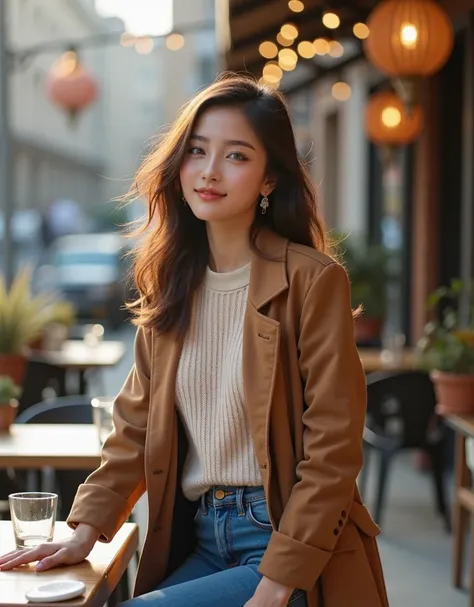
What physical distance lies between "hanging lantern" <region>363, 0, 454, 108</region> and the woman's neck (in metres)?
3.70

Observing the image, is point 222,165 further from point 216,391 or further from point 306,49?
point 306,49

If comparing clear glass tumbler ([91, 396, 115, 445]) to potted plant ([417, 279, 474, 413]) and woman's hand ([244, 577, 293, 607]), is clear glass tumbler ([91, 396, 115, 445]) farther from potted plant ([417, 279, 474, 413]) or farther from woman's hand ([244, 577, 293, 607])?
woman's hand ([244, 577, 293, 607])

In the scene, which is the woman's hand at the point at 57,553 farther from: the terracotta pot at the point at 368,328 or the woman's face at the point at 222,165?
the terracotta pot at the point at 368,328

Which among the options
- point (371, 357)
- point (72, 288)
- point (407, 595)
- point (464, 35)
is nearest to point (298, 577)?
point (407, 595)

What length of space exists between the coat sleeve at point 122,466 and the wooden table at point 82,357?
4.76m

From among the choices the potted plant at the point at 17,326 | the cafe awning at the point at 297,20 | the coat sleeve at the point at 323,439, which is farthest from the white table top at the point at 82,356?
the coat sleeve at the point at 323,439

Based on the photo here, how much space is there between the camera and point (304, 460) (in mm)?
2373

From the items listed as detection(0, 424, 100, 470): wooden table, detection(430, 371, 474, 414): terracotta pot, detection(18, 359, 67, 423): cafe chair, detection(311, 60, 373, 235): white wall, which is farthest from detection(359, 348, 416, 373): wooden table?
detection(311, 60, 373, 235): white wall

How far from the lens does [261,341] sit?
95.6 inches

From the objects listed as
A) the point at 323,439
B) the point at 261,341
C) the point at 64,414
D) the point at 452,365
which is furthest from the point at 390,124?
the point at 323,439

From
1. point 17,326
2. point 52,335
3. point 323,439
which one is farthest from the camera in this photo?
point 52,335

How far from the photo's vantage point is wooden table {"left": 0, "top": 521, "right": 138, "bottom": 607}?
219cm

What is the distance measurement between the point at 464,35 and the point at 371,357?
2292mm

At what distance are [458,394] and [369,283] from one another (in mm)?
4504
